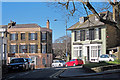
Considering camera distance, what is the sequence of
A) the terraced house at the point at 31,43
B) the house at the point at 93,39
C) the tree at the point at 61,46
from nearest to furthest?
the house at the point at 93,39 < the terraced house at the point at 31,43 < the tree at the point at 61,46

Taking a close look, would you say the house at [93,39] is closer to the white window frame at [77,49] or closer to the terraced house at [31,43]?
the white window frame at [77,49]

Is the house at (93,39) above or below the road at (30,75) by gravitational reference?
above

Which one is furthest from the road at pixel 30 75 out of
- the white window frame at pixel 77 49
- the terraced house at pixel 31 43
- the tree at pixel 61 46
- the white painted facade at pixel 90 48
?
the tree at pixel 61 46

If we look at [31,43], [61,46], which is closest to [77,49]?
[31,43]

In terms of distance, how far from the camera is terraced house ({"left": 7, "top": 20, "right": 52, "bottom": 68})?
161ft

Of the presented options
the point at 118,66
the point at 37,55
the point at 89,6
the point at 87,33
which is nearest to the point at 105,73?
the point at 118,66

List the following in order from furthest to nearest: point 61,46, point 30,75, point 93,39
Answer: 1. point 61,46
2. point 93,39
3. point 30,75

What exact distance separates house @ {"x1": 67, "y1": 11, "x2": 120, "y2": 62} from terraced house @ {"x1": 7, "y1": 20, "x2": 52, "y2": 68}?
8956 mm

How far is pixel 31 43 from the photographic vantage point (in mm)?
49438

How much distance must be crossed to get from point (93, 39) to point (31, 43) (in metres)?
15.8

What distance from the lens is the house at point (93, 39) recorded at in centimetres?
3838

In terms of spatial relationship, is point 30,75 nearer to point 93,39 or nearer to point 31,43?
point 93,39

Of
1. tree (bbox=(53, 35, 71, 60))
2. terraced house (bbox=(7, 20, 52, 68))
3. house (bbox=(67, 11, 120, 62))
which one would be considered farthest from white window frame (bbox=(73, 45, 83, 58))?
tree (bbox=(53, 35, 71, 60))

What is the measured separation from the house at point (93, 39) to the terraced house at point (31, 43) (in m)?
8.96
